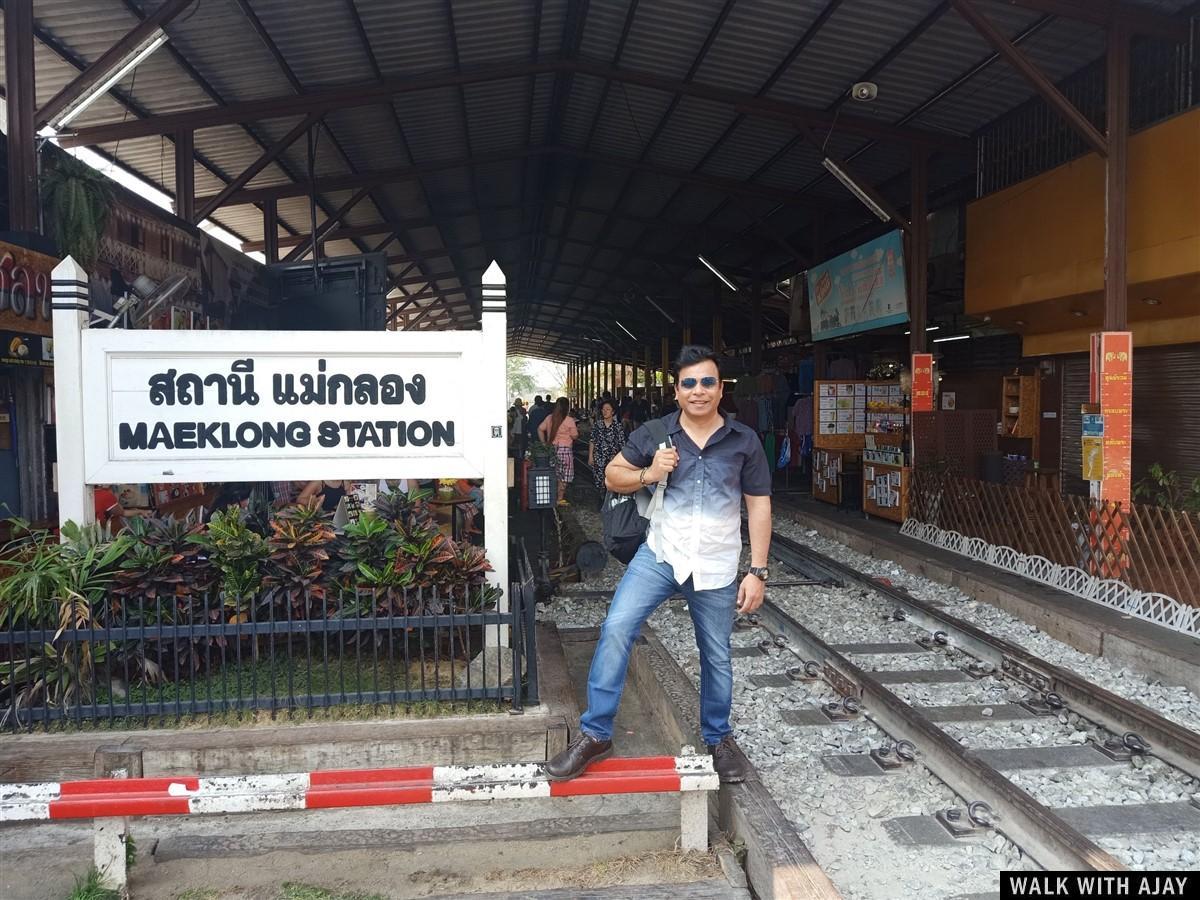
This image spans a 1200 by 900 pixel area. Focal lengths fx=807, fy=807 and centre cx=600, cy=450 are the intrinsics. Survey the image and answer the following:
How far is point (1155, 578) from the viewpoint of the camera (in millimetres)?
7184

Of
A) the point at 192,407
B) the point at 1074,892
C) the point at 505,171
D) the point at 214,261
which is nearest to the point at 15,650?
the point at 192,407

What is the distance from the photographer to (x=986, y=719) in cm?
517

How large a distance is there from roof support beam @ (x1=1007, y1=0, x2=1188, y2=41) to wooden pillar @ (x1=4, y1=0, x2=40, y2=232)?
31.3 feet

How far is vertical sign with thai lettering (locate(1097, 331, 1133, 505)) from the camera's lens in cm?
829

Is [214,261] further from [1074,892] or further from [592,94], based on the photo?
[1074,892]

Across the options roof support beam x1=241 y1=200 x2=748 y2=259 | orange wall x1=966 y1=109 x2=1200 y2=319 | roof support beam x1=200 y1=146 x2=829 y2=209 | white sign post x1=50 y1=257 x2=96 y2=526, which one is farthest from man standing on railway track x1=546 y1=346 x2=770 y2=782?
roof support beam x1=241 y1=200 x2=748 y2=259

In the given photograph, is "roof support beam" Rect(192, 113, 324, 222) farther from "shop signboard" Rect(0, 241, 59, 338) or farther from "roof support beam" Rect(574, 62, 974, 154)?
"shop signboard" Rect(0, 241, 59, 338)

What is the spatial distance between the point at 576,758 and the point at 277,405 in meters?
2.69

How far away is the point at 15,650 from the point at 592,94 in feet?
42.0

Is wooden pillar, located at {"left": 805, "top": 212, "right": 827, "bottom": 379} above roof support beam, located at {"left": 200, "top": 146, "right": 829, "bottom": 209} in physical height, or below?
below

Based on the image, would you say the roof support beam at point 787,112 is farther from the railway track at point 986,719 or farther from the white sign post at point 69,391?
the white sign post at point 69,391

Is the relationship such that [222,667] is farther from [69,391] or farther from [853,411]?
[853,411]

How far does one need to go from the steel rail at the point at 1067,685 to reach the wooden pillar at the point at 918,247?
565cm

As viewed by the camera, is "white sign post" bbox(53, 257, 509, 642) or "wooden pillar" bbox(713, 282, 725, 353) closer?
"white sign post" bbox(53, 257, 509, 642)
